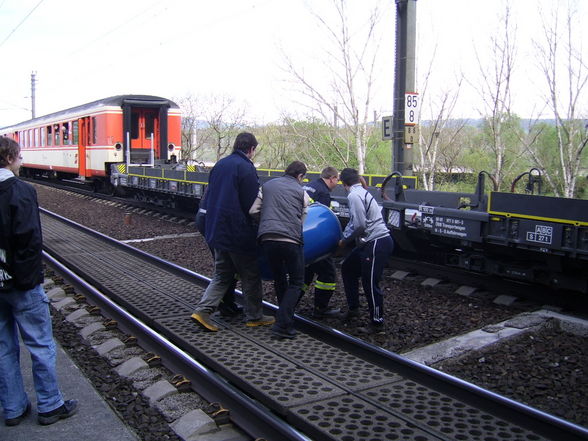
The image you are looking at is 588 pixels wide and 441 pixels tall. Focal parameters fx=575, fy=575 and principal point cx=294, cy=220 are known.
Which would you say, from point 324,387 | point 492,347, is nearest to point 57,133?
point 492,347

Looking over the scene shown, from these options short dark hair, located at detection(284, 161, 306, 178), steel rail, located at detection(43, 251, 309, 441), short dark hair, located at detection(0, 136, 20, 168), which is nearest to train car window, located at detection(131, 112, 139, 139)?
steel rail, located at detection(43, 251, 309, 441)

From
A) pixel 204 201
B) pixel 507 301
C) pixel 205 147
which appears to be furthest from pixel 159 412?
pixel 205 147

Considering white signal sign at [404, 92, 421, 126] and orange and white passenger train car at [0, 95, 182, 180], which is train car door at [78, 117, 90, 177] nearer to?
orange and white passenger train car at [0, 95, 182, 180]

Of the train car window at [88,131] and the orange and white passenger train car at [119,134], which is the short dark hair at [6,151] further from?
the train car window at [88,131]

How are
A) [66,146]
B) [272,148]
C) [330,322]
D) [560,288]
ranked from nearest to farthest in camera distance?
[330,322] → [560,288] → [66,146] → [272,148]

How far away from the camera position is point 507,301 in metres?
6.76

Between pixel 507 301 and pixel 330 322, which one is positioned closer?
pixel 330 322

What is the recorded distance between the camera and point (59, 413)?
12.7ft

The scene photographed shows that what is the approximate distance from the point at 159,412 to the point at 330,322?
8.38ft

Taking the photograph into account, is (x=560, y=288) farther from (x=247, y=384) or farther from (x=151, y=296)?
(x=151, y=296)

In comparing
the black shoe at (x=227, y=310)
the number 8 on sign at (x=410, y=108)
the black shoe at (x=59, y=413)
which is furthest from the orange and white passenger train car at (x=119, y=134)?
the black shoe at (x=59, y=413)

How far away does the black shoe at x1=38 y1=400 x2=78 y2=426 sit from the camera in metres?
3.78

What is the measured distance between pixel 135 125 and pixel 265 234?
1728 centimetres

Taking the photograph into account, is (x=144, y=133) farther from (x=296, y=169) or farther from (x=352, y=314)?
(x=296, y=169)
